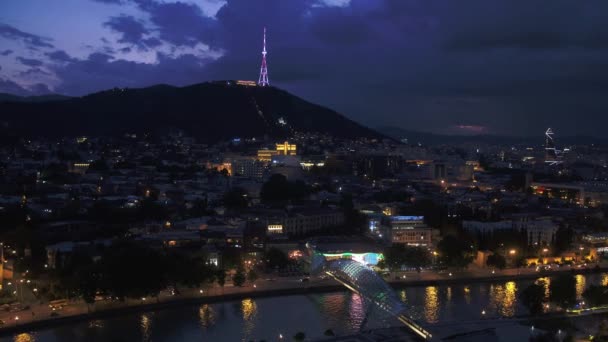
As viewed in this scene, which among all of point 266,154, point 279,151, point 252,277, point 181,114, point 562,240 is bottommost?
point 252,277

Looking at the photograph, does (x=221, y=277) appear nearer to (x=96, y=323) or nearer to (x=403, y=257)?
(x=96, y=323)

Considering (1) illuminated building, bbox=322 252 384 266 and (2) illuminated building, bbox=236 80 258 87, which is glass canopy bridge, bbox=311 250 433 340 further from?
(2) illuminated building, bbox=236 80 258 87

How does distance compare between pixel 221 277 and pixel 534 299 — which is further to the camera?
pixel 221 277

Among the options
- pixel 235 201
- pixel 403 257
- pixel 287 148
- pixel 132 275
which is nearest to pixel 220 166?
pixel 287 148

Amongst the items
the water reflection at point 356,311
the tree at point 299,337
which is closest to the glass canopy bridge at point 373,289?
the water reflection at point 356,311

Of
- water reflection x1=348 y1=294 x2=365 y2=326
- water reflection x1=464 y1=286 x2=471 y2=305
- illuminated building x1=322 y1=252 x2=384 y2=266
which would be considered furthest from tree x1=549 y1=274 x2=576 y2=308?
illuminated building x1=322 y1=252 x2=384 y2=266

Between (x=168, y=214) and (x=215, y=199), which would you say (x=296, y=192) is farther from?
(x=168, y=214)
